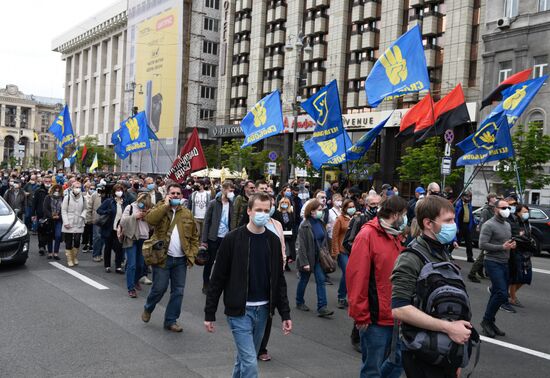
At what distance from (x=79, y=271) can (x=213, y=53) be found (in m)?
51.5

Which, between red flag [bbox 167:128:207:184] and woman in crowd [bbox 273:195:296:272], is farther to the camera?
red flag [bbox 167:128:207:184]

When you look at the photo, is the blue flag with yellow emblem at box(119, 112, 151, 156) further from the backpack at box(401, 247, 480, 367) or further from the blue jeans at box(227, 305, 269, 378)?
the backpack at box(401, 247, 480, 367)

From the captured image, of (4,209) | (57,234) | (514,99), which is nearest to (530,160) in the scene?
(514,99)

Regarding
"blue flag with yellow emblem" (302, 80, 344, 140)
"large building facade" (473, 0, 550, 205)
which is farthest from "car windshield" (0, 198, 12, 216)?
"large building facade" (473, 0, 550, 205)

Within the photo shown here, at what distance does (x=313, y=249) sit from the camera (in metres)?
8.14

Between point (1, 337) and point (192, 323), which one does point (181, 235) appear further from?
point (1, 337)

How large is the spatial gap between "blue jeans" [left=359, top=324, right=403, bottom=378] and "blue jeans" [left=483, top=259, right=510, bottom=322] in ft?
11.3

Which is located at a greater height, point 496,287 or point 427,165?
point 427,165

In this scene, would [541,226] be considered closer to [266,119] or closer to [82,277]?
[266,119]

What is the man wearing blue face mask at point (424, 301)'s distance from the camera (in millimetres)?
2949

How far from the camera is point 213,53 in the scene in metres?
60.0

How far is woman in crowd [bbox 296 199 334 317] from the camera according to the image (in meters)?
8.07

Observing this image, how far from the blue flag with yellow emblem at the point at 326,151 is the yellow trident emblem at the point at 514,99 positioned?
14.5ft

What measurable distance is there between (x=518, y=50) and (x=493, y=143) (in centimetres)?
1663
